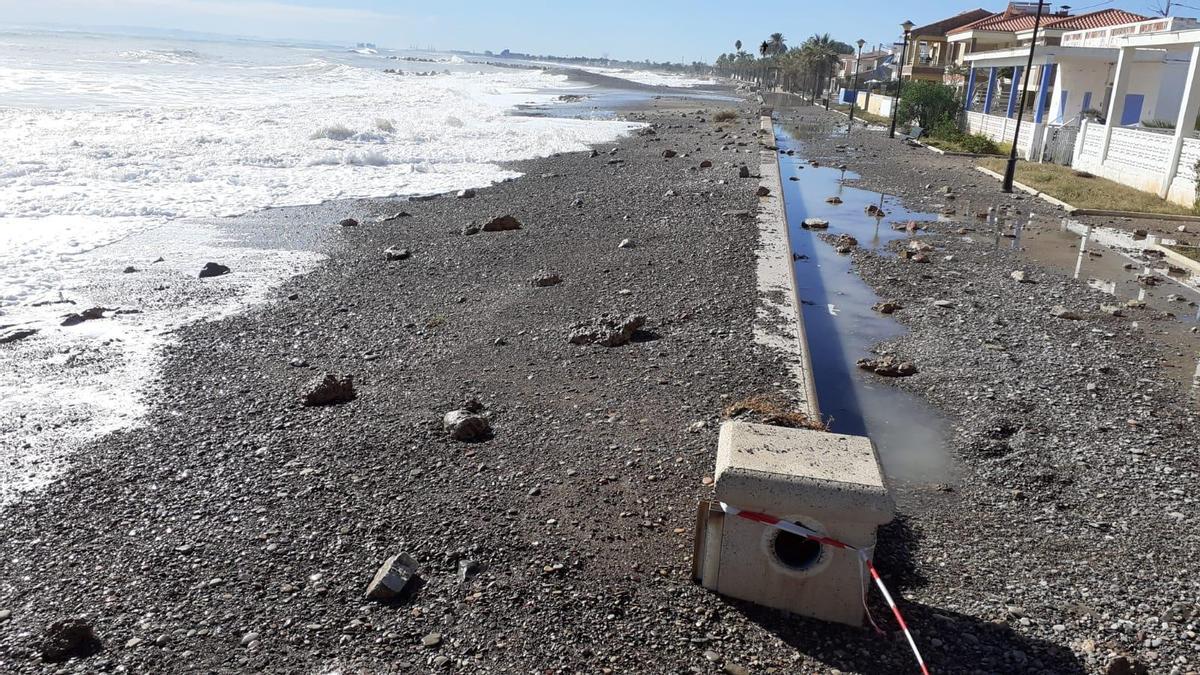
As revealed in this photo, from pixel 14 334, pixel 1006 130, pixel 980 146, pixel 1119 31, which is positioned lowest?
pixel 14 334

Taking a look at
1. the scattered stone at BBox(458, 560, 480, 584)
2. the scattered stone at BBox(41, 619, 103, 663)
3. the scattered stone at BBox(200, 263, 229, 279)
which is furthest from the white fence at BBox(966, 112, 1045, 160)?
the scattered stone at BBox(41, 619, 103, 663)

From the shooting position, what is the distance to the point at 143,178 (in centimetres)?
2080

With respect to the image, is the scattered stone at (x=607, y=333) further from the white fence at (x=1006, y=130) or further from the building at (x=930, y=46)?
the building at (x=930, y=46)

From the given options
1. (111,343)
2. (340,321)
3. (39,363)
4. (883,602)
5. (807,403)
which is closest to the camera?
(883,602)

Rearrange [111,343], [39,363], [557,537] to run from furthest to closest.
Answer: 1. [111,343]
2. [39,363]
3. [557,537]

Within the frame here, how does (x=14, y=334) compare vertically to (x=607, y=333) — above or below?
below

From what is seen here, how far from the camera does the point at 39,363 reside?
→ 8195mm

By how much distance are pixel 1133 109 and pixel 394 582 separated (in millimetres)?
32980

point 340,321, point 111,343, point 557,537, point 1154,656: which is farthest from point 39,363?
point 1154,656

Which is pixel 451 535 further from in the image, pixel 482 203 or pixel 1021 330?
pixel 482 203

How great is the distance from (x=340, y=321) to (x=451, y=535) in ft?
17.6

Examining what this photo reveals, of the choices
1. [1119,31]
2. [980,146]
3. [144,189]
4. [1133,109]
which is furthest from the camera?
[980,146]

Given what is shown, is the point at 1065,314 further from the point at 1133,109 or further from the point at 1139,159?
the point at 1133,109

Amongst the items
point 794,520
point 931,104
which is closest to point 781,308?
point 794,520
